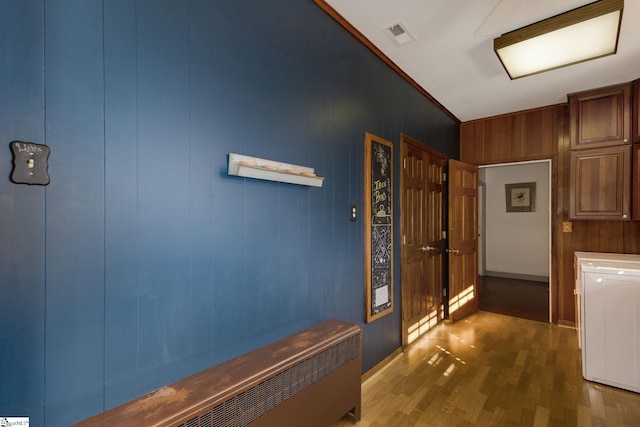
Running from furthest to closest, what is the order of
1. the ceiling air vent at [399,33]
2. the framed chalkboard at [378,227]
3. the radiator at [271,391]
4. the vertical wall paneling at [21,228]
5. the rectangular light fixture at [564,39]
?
the framed chalkboard at [378,227] → the ceiling air vent at [399,33] → the rectangular light fixture at [564,39] → the radiator at [271,391] → the vertical wall paneling at [21,228]

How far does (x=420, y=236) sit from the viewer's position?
3305 mm

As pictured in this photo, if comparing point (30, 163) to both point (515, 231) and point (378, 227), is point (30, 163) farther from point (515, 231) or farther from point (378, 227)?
point (515, 231)

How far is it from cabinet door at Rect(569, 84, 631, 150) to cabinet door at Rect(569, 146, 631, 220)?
105 mm

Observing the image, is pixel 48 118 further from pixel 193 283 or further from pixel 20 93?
pixel 193 283

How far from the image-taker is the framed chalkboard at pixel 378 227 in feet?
7.93

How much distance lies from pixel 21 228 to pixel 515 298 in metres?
5.75

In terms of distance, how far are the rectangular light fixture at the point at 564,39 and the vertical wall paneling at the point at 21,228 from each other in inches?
109

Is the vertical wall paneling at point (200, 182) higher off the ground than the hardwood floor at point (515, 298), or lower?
higher

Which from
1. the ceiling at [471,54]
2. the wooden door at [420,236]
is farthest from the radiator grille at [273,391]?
the ceiling at [471,54]

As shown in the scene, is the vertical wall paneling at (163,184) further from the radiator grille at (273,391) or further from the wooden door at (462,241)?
the wooden door at (462,241)

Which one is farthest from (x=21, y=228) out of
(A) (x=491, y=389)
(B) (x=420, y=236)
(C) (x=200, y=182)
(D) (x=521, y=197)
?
(D) (x=521, y=197)

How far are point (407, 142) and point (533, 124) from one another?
212 cm

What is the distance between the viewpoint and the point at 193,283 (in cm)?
132

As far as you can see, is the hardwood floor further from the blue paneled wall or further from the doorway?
the blue paneled wall
